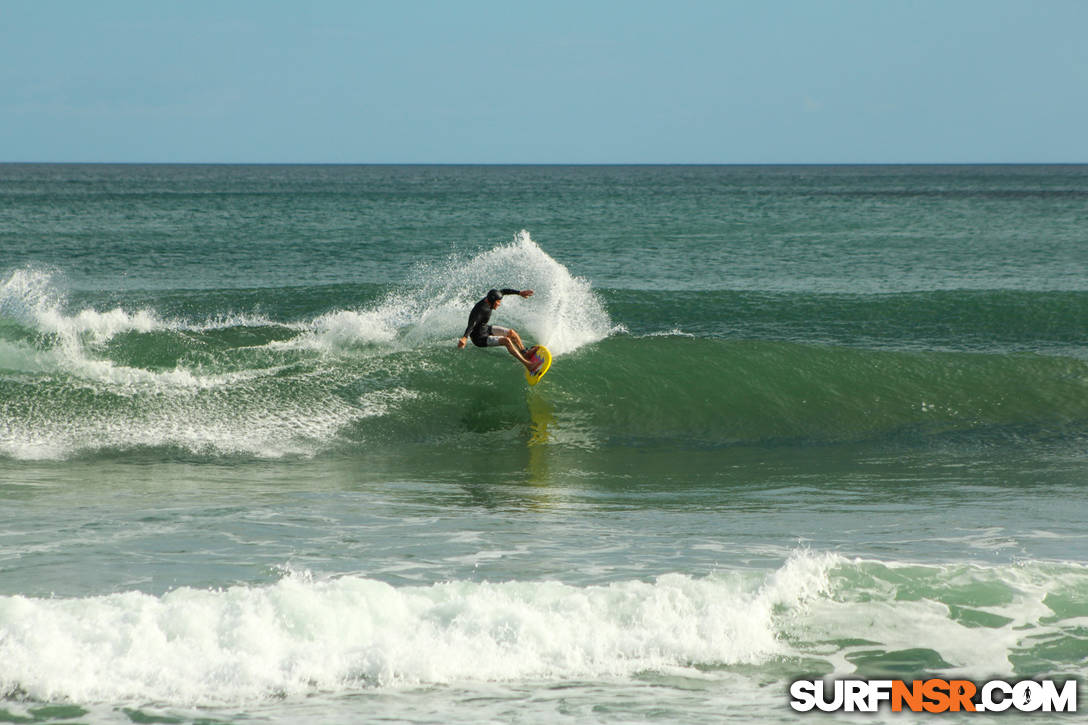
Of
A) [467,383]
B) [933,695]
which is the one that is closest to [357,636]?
[933,695]

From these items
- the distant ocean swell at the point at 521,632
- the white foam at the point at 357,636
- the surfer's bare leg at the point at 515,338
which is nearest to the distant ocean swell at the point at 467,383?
the surfer's bare leg at the point at 515,338

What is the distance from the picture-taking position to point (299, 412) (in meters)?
12.9

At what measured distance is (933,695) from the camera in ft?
18.0

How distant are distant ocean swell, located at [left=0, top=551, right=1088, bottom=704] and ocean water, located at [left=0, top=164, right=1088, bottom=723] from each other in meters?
0.02

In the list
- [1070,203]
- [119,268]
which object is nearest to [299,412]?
[119,268]

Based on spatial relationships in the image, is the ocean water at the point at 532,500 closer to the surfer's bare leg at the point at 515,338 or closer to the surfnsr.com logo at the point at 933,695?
the surfnsr.com logo at the point at 933,695

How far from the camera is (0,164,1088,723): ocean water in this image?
18.9ft

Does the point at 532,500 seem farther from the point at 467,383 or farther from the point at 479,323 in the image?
the point at 467,383

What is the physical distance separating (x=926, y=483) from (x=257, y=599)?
660cm

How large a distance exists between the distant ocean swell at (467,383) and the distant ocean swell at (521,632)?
528 centimetres

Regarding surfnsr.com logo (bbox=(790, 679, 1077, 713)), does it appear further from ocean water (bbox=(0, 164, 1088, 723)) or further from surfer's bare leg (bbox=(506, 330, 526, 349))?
surfer's bare leg (bbox=(506, 330, 526, 349))

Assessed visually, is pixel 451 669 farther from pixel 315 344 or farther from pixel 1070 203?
pixel 1070 203

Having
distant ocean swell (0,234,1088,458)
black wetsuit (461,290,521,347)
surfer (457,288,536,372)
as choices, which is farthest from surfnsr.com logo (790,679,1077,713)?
black wetsuit (461,290,521,347)

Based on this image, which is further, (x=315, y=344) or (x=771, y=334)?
(x=771, y=334)
